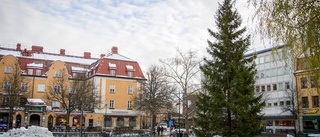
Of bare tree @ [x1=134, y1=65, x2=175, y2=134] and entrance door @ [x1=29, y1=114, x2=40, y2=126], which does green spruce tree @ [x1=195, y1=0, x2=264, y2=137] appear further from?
entrance door @ [x1=29, y1=114, x2=40, y2=126]

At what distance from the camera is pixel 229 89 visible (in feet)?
61.2

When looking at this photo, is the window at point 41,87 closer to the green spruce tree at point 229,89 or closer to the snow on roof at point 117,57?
Answer: the snow on roof at point 117,57

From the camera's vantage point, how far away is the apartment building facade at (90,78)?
49000 mm

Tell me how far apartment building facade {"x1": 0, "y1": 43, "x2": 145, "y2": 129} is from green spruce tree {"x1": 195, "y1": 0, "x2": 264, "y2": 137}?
30583mm

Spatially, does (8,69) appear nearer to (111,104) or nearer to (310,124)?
(111,104)

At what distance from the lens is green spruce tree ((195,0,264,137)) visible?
17.5 metres

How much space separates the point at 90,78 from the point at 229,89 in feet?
130

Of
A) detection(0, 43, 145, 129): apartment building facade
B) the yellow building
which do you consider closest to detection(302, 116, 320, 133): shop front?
the yellow building

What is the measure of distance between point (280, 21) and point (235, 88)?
31.0 ft

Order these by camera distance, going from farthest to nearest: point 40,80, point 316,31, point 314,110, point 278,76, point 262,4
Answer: point 40,80 → point 278,76 → point 314,110 → point 262,4 → point 316,31

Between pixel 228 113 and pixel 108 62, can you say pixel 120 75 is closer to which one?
pixel 108 62

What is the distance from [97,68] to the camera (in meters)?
53.3

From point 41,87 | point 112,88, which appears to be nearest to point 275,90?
point 112,88

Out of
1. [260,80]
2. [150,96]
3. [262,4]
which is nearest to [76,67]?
[150,96]
